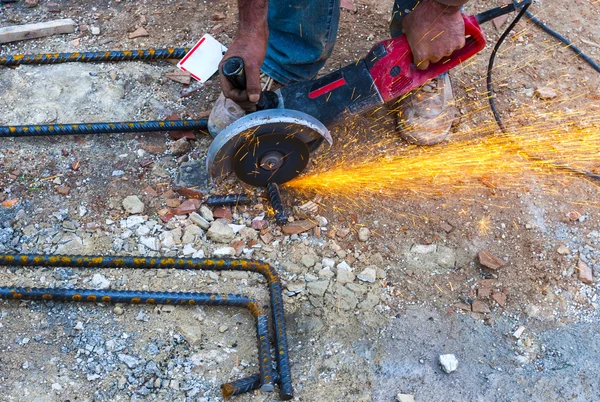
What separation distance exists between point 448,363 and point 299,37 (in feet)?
6.61

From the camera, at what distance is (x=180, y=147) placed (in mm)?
3254

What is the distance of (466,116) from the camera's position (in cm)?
363

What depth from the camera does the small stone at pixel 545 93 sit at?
3744 mm

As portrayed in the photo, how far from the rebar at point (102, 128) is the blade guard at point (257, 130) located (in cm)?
61

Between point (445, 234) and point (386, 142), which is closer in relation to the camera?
point (445, 234)

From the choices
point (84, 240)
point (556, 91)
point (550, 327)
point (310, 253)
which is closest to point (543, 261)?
point (550, 327)

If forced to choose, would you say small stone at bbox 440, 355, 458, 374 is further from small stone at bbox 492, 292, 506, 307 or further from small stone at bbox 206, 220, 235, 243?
small stone at bbox 206, 220, 235, 243

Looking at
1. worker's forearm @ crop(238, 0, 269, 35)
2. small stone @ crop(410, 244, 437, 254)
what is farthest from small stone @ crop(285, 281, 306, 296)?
A: worker's forearm @ crop(238, 0, 269, 35)

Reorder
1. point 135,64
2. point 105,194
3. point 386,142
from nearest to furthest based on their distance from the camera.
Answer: point 105,194 → point 386,142 → point 135,64

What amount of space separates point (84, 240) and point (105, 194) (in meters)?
0.34

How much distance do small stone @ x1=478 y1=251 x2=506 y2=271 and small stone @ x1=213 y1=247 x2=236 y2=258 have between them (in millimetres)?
1262

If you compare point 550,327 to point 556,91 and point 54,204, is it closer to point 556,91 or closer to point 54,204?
point 556,91

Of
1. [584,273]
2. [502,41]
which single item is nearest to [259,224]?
[584,273]

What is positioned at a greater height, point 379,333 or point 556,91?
point 556,91
